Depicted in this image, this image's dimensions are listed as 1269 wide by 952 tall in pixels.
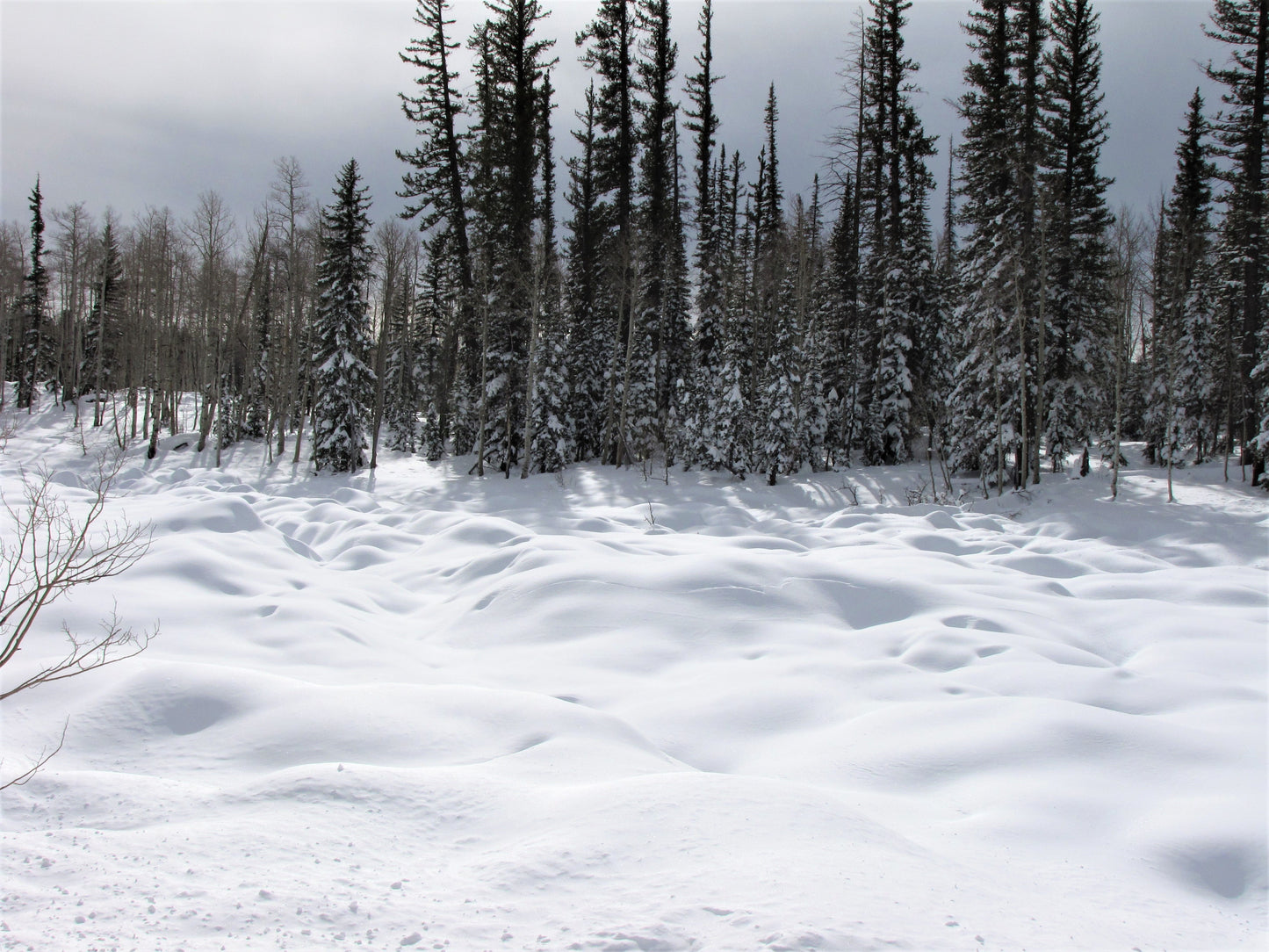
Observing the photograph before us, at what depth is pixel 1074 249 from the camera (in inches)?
832

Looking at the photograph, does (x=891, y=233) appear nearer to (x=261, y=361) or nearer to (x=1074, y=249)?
(x=1074, y=249)

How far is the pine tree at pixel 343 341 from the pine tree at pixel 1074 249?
79.5ft

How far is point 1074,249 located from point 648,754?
22924mm

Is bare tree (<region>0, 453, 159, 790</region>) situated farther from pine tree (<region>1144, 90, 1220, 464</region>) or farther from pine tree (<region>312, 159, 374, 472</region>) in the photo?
pine tree (<region>1144, 90, 1220, 464</region>)

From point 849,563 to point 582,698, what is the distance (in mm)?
5728

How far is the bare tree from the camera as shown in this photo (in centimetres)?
440

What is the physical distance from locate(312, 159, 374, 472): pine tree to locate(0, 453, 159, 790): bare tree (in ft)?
38.9

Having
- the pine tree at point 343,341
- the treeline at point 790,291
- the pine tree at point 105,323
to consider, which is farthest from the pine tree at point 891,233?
the pine tree at point 105,323

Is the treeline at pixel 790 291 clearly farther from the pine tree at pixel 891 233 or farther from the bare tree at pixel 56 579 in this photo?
the bare tree at pixel 56 579

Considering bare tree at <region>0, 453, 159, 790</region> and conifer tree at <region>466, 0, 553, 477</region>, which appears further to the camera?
conifer tree at <region>466, 0, 553, 477</region>

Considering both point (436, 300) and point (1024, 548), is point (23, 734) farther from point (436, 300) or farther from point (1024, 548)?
point (436, 300)

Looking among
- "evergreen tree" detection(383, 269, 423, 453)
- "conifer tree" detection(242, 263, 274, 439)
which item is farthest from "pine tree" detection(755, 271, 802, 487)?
"conifer tree" detection(242, 263, 274, 439)

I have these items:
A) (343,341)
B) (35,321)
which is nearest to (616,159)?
(343,341)

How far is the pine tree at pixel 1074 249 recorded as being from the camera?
69.2 ft
